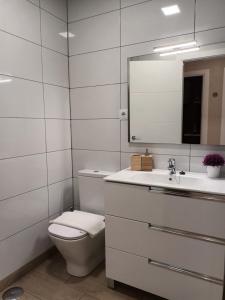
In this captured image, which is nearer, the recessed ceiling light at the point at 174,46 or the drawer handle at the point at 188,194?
the drawer handle at the point at 188,194

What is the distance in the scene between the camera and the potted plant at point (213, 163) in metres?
1.59

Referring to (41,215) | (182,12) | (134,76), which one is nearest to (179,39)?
(182,12)

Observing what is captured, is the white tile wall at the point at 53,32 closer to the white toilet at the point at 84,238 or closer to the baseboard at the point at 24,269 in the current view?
the white toilet at the point at 84,238

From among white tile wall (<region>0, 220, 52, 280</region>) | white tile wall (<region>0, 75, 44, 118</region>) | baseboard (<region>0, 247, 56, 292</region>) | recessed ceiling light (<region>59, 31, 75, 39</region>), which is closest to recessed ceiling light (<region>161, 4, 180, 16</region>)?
recessed ceiling light (<region>59, 31, 75, 39</region>)

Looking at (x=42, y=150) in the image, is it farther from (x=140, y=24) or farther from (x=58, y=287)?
(x=140, y=24)

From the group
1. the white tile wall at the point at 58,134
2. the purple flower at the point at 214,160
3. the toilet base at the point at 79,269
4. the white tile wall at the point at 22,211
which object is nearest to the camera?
the purple flower at the point at 214,160

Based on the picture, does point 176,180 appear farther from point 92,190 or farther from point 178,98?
point 92,190

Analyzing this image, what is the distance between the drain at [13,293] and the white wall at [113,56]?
44.3 inches

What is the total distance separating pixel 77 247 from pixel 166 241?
663 millimetres

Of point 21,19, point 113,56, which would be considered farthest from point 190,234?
point 21,19

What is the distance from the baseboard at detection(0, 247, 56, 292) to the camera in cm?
171

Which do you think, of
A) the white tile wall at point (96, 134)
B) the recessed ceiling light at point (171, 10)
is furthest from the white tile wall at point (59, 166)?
the recessed ceiling light at point (171, 10)

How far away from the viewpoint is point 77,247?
168 centimetres

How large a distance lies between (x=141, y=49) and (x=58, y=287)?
78.5 inches
